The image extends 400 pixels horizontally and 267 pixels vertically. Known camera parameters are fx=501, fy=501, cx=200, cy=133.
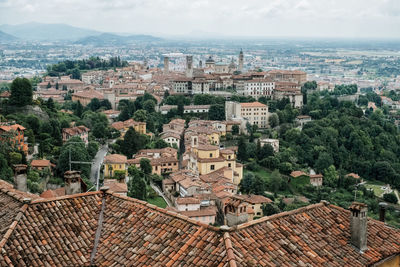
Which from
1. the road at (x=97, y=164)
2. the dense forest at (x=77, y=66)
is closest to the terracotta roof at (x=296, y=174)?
the road at (x=97, y=164)

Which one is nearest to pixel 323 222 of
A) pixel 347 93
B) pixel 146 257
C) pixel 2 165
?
pixel 146 257

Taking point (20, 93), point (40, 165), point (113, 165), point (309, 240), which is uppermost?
point (309, 240)

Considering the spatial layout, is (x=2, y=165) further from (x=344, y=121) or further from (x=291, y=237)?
(x=344, y=121)

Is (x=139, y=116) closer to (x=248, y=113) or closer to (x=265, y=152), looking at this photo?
(x=248, y=113)

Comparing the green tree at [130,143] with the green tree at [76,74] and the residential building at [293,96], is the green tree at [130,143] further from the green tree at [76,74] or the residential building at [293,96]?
the green tree at [76,74]

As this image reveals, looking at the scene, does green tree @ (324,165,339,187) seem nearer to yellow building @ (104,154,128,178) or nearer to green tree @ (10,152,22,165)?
yellow building @ (104,154,128,178)

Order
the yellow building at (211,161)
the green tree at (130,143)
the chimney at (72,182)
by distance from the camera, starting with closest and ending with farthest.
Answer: the chimney at (72,182) → the yellow building at (211,161) → the green tree at (130,143)

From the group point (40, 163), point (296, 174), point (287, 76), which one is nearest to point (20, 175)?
point (40, 163)
